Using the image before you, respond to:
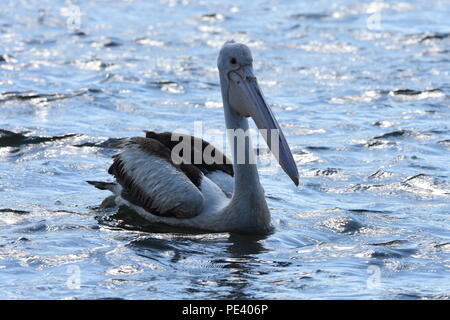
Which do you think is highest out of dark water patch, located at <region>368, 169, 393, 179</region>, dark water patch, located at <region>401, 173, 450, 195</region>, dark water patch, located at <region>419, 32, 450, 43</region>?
dark water patch, located at <region>419, 32, 450, 43</region>

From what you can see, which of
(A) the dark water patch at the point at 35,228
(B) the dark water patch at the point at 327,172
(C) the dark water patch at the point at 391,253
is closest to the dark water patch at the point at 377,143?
(B) the dark water patch at the point at 327,172

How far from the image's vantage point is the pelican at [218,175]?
21.9 feet

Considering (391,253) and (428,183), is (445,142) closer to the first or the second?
(428,183)

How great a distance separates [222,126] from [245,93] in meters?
3.22

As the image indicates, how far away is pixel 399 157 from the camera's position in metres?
8.74

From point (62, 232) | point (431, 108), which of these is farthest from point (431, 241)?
point (431, 108)

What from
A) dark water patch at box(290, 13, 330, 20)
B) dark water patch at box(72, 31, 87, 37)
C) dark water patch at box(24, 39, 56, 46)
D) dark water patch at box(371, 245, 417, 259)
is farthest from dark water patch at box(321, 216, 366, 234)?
dark water patch at box(290, 13, 330, 20)

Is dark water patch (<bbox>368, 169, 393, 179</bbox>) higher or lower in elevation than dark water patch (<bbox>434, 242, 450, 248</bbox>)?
higher

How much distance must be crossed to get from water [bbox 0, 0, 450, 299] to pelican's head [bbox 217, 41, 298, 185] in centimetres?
69

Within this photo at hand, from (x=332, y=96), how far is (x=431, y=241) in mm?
4646

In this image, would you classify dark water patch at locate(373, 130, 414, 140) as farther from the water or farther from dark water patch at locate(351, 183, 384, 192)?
dark water patch at locate(351, 183, 384, 192)

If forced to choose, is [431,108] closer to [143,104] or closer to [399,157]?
[399,157]

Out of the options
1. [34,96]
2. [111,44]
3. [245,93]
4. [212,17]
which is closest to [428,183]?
[245,93]

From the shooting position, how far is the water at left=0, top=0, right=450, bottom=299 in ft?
19.8
